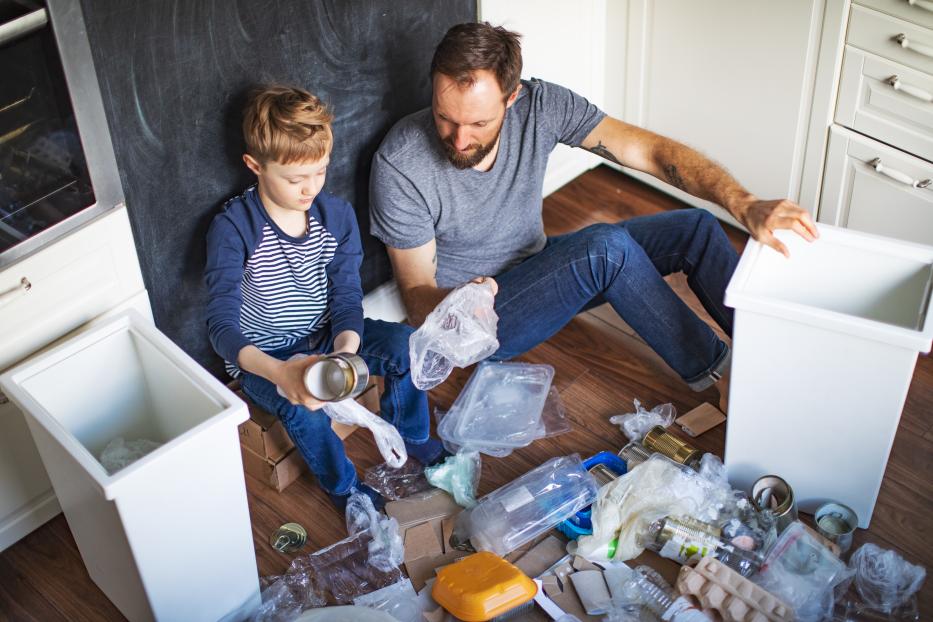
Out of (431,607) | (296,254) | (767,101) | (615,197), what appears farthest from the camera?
(615,197)

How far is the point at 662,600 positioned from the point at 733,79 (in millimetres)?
1361

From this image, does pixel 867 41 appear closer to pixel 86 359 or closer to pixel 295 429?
pixel 295 429

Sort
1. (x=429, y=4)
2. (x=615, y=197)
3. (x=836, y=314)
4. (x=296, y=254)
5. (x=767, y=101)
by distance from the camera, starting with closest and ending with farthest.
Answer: (x=836, y=314), (x=296, y=254), (x=429, y=4), (x=767, y=101), (x=615, y=197)

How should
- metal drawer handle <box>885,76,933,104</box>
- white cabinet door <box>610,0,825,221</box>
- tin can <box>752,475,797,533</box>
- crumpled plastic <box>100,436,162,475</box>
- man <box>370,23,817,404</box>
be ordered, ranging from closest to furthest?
crumpled plastic <box>100,436,162,475</box>
tin can <box>752,475,797,533</box>
man <box>370,23,817,404</box>
metal drawer handle <box>885,76,933,104</box>
white cabinet door <box>610,0,825,221</box>

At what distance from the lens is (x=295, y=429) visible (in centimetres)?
192

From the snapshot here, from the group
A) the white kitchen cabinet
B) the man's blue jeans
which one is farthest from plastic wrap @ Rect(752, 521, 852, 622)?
the white kitchen cabinet

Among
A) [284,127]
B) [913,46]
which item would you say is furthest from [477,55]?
[913,46]

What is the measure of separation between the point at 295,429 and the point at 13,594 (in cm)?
60

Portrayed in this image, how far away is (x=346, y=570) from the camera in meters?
1.91

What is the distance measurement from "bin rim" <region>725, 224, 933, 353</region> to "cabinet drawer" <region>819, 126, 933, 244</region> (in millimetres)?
541

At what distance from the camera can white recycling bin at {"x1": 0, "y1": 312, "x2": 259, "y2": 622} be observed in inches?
61.0

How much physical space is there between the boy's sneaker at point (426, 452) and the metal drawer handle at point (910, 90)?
1.27 m

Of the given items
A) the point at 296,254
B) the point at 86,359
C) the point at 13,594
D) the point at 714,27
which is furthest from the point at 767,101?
the point at 13,594

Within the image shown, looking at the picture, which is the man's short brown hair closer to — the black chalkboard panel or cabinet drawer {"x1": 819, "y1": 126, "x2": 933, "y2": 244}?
the black chalkboard panel
